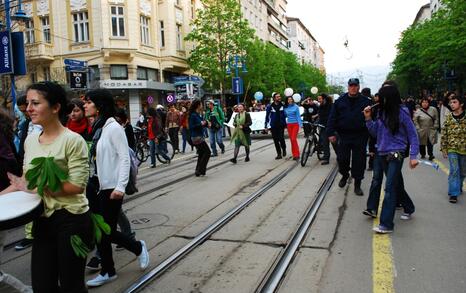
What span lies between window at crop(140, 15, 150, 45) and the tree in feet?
11.9

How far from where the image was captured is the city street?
13.4 feet

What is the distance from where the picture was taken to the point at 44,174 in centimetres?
285

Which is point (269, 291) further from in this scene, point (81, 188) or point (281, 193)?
point (281, 193)

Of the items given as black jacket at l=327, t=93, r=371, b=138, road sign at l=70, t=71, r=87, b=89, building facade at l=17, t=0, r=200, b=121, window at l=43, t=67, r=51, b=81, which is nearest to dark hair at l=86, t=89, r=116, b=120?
black jacket at l=327, t=93, r=371, b=138

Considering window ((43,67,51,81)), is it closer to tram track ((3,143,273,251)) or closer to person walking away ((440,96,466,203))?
tram track ((3,143,273,251))

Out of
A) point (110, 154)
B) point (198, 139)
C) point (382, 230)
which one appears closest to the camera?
point (110, 154)

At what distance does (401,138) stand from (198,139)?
596cm

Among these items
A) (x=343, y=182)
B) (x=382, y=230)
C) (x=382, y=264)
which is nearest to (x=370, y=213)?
(x=382, y=230)

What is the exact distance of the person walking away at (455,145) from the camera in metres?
7.00

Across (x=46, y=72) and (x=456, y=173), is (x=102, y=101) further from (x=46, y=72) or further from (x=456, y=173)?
(x=46, y=72)

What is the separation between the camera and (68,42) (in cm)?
3319

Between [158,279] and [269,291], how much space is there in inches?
43.6

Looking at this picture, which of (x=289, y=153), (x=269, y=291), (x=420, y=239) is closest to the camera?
(x=269, y=291)

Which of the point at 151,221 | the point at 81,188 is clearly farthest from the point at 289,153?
the point at 81,188
